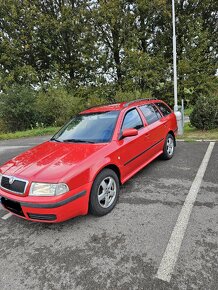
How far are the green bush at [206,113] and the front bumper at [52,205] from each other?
6469 millimetres

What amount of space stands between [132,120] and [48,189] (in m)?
2.17

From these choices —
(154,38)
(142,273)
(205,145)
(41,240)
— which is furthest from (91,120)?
(154,38)

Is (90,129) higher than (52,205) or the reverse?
higher

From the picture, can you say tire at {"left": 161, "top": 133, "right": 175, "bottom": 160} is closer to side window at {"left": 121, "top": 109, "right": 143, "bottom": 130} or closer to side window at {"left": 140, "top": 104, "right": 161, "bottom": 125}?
side window at {"left": 140, "top": 104, "right": 161, "bottom": 125}

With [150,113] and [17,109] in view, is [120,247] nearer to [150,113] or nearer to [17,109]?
[150,113]

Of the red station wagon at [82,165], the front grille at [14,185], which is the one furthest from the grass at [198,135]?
the front grille at [14,185]

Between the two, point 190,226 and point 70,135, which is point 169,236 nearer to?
point 190,226

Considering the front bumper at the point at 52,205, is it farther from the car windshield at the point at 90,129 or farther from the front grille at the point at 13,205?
the car windshield at the point at 90,129

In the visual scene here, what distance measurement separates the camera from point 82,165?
2977 millimetres

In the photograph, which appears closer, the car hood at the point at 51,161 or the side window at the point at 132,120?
the car hood at the point at 51,161

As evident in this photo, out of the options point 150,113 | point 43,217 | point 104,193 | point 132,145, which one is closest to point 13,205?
point 43,217

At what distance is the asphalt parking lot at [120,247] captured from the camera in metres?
2.17

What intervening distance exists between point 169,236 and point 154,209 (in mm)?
654

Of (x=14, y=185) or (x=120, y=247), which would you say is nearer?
(x=120, y=247)
